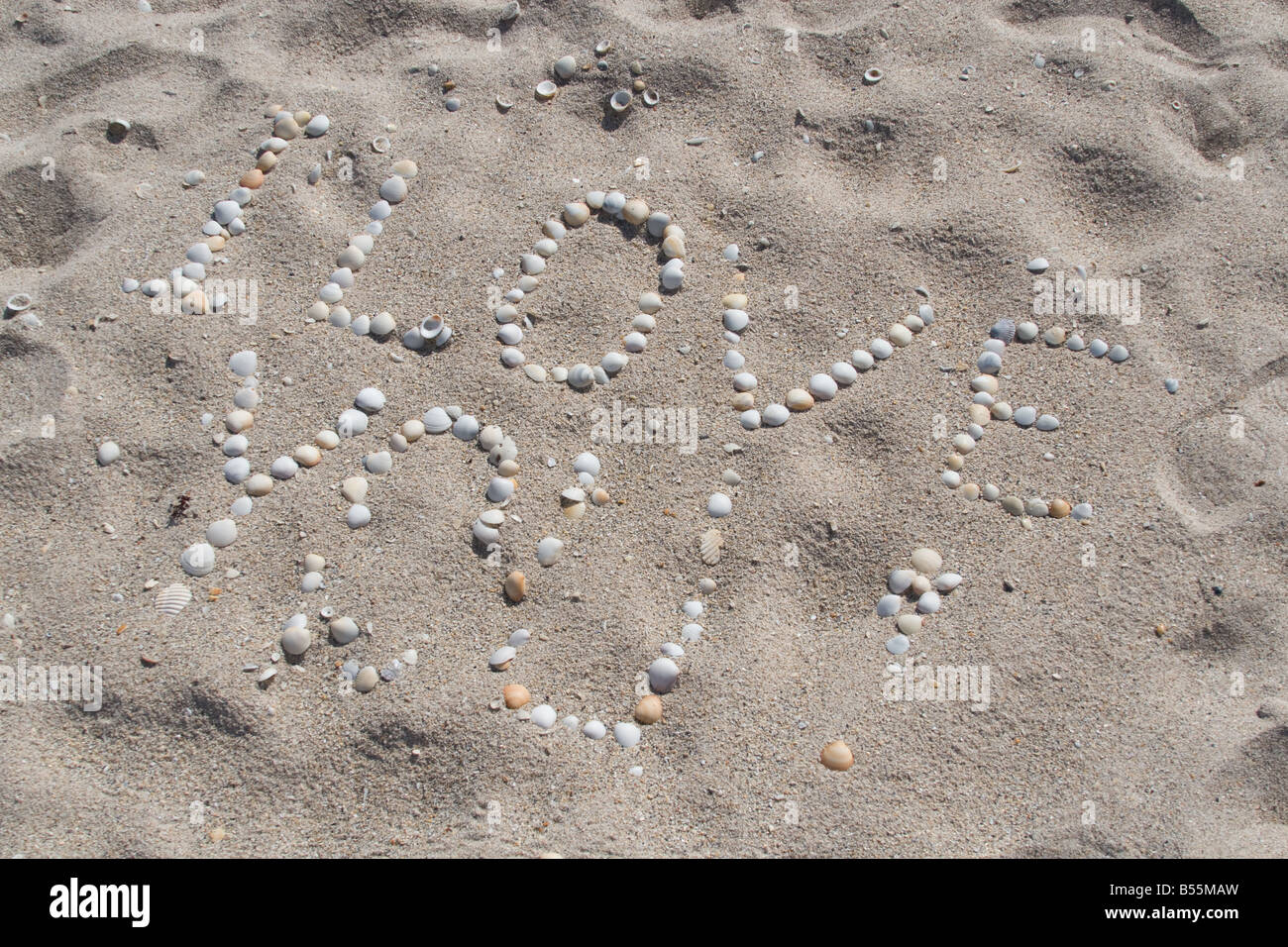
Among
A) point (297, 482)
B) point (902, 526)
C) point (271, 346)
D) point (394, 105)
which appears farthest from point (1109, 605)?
point (394, 105)

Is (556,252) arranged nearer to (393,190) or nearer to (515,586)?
(393,190)

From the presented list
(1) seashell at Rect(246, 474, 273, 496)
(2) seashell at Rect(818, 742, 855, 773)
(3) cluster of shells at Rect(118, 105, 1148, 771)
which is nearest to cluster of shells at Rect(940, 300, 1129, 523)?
(3) cluster of shells at Rect(118, 105, 1148, 771)

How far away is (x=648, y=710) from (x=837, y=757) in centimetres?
42

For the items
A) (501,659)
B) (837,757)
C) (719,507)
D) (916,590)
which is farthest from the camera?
(719,507)

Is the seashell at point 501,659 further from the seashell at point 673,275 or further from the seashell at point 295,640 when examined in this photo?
the seashell at point 673,275

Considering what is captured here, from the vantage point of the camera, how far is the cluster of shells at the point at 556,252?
2395 mm

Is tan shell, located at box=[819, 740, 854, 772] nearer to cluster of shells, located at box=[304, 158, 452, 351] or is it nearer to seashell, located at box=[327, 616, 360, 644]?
seashell, located at box=[327, 616, 360, 644]

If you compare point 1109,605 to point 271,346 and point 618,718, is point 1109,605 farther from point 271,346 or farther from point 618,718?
point 271,346

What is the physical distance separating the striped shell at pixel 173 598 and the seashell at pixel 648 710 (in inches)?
44.1

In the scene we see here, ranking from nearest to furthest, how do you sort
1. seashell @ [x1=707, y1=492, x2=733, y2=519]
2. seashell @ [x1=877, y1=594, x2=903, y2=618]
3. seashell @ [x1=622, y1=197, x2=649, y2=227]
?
seashell @ [x1=877, y1=594, x2=903, y2=618] < seashell @ [x1=707, y1=492, x2=733, y2=519] < seashell @ [x1=622, y1=197, x2=649, y2=227]

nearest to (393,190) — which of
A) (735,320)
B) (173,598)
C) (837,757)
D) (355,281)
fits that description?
(355,281)

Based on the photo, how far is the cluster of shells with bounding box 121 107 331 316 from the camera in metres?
2.46

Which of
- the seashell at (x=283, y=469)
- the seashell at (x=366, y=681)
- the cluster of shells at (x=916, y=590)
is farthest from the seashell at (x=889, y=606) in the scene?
the seashell at (x=283, y=469)

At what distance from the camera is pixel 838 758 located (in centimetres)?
185
